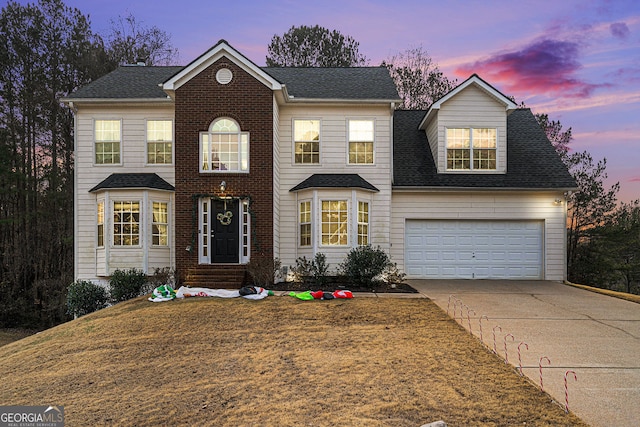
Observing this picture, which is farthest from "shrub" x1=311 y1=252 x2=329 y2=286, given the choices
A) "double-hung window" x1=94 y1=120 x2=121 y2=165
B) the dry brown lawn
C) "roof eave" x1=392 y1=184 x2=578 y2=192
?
"double-hung window" x1=94 y1=120 x2=121 y2=165

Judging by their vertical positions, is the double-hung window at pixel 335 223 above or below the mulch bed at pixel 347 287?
above

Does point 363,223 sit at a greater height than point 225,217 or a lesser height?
lesser

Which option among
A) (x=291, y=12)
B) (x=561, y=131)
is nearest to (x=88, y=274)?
(x=291, y=12)

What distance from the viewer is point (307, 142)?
51.4 feet

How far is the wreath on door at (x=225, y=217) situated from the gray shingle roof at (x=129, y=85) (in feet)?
14.8

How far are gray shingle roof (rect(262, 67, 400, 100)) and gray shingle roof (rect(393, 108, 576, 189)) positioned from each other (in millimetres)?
2341

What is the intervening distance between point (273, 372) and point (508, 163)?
44.5 feet

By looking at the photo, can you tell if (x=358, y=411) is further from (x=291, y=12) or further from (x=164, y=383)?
(x=291, y=12)

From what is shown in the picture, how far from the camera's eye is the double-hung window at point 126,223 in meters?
14.7

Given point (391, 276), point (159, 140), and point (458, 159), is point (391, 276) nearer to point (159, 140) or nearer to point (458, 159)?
point (458, 159)

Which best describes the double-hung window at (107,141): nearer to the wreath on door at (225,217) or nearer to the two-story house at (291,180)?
the two-story house at (291,180)

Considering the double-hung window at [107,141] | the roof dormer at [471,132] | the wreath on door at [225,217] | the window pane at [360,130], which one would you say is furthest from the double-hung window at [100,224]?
the roof dormer at [471,132]

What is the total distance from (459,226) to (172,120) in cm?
1044

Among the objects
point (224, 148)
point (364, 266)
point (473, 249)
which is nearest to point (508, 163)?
point (473, 249)
